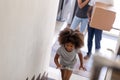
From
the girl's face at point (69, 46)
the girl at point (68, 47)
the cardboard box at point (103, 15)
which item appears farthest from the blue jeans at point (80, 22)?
the girl's face at point (69, 46)

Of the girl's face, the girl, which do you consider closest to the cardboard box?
the girl

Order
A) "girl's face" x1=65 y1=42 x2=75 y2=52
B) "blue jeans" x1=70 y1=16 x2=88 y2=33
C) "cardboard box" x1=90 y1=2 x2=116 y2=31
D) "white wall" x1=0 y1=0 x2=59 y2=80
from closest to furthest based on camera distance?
"white wall" x1=0 y1=0 x2=59 y2=80, "girl's face" x1=65 y1=42 x2=75 y2=52, "cardboard box" x1=90 y1=2 x2=116 y2=31, "blue jeans" x1=70 y1=16 x2=88 y2=33

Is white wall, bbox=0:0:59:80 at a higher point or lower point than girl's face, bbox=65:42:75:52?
higher

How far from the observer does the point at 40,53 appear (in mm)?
2447

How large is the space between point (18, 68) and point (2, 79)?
0.93ft

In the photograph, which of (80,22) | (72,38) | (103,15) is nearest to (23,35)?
(72,38)

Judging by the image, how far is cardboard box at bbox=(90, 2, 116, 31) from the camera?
2.86 metres

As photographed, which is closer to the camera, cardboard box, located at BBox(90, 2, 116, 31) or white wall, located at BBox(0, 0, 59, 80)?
white wall, located at BBox(0, 0, 59, 80)

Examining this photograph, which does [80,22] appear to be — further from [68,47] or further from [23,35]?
[23,35]

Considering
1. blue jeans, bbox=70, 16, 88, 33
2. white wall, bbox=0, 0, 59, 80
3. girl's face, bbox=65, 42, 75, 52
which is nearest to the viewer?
white wall, bbox=0, 0, 59, 80

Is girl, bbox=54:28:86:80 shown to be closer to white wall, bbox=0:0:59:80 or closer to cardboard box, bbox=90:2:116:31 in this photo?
white wall, bbox=0:0:59:80

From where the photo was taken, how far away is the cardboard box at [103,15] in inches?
113

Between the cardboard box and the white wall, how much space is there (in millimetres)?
624

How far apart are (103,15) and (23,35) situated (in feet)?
4.72
